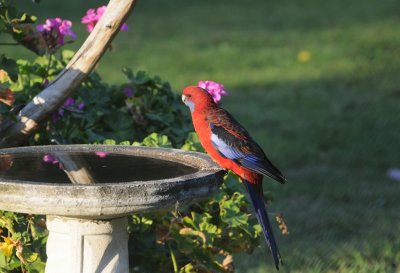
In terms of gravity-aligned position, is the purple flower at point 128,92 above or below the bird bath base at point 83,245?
above

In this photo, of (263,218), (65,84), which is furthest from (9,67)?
(263,218)

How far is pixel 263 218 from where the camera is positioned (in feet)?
10.8

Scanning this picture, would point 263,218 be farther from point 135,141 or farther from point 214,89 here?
point 135,141

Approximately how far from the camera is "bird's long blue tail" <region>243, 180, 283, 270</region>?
324 cm

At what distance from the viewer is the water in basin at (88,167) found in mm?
3076

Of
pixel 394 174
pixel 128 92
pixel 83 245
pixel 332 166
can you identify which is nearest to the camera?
pixel 83 245

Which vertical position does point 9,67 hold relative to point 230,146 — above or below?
above

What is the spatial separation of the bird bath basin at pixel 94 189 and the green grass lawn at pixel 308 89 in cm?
153

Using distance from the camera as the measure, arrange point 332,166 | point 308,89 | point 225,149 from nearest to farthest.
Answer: point 225,149
point 332,166
point 308,89

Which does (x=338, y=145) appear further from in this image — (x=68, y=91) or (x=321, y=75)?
(x=68, y=91)

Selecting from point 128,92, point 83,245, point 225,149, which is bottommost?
point 83,245

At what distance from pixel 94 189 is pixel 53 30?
1516mm

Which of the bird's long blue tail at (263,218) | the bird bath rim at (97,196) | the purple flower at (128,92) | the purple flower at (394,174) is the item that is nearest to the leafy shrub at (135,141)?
the purple flower at (128,92)

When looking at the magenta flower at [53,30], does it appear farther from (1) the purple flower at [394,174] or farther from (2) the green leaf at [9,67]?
(1) the purple flower at [394,174]
